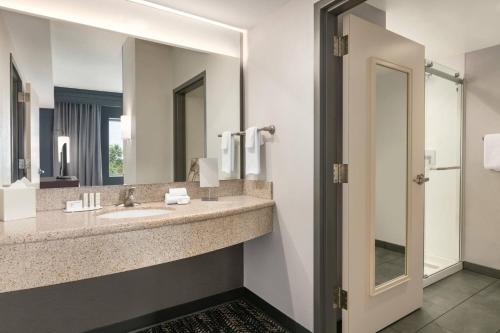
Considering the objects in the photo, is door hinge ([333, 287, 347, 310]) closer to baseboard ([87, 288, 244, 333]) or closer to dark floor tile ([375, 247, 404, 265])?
dark floor tile ([375, 247, 404, 265])

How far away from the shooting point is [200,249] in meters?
1.55

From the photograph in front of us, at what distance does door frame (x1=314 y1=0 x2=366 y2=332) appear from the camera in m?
1.63

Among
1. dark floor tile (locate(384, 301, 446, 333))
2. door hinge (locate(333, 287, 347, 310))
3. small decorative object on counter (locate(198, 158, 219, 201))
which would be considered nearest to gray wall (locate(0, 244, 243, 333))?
small decorative object on counter (locate(198, 158, 219, 201))

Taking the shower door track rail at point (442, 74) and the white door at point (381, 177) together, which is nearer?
the white door at point (381, 177)

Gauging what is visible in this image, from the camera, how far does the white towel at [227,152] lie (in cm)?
221

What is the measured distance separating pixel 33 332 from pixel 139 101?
4.87 ft

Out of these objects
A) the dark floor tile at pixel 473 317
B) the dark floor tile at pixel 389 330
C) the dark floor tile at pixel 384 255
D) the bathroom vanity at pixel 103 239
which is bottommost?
the dark floor tile at pixel 473 317

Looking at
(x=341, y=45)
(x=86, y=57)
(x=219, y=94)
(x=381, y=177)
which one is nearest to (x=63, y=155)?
(x=86, y=57)

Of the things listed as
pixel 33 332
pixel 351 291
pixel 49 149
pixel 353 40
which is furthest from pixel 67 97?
pixel 351 291

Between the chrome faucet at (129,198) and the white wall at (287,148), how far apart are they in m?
0.90

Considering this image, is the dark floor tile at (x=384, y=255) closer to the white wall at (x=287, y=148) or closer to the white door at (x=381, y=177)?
the white door at (x=381, y=177)

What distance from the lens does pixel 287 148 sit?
6.25 feet

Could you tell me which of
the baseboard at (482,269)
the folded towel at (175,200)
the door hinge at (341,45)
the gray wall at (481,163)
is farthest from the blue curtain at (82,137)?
the baseboard at (482,269)

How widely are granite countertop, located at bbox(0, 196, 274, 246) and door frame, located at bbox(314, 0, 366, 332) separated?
0.45 m
